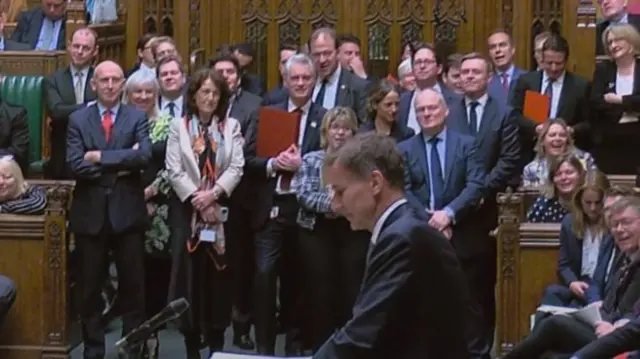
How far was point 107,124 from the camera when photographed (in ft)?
28.5

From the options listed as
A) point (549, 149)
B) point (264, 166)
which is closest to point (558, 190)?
point (549, 149)

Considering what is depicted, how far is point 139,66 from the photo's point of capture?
35.1ft

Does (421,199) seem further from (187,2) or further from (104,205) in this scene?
(187,2)

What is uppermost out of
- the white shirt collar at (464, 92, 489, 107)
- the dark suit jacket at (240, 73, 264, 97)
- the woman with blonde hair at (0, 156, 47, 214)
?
the dark suit jacket at (240, 73, 264, 97)

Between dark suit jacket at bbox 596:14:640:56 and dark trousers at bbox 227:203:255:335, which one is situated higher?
dark suit jacket at bbox 596:14:640:56

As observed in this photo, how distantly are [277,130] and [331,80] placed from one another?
2.65 feet

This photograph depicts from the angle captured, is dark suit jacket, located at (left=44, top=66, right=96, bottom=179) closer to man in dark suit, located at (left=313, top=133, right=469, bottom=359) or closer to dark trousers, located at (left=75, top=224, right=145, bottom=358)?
dark trousers, located at (left=75, top=224, right=145, bottom=358)

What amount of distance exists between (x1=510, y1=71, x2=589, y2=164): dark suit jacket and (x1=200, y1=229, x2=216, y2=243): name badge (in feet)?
6.81

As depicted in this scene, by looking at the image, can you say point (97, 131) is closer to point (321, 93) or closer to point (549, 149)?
point (321, 93)

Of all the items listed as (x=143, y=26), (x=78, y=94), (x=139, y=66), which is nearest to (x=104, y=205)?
(x=78, y=94)

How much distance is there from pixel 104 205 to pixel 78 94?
1719mm

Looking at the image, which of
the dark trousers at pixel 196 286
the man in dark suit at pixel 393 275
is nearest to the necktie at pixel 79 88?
the dark trousers at pixel 196 286

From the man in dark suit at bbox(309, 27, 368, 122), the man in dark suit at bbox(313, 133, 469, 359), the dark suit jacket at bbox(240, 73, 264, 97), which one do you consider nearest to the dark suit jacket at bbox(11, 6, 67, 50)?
the dark suit jacket at bbox(240, 73, 264, 97)

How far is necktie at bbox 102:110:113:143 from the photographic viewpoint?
8641 mm
